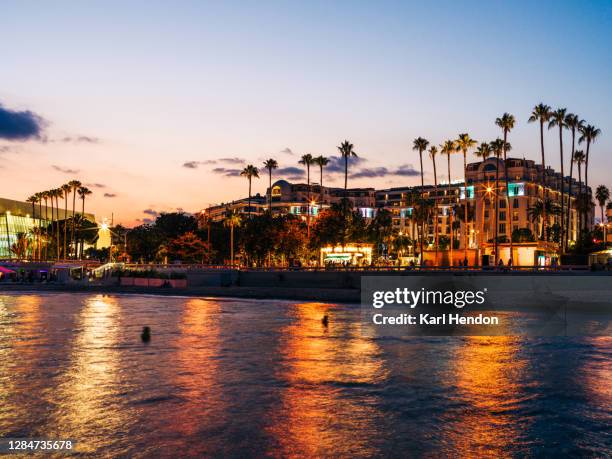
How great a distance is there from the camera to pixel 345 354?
883 inches

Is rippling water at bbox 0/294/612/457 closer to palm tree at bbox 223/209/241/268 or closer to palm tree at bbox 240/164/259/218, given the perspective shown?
palm tree at bbox 223/209/241/268

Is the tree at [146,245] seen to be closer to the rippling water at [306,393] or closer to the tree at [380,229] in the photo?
the tree at [380,229]

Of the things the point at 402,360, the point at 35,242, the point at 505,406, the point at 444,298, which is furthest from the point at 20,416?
the point at 35,242

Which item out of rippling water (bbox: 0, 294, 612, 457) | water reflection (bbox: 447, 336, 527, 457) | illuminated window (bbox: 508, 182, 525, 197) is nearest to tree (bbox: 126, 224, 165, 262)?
illuminated window (bbox: 508, 182, 525, 197)

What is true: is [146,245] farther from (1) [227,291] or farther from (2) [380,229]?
(1) [227,291]

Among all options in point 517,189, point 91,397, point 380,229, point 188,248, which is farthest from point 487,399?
point 517,189

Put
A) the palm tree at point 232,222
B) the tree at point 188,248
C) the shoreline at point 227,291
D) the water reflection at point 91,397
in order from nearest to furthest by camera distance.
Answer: the water reflection at point 91,397, the shoreline at point 227,291, the palm tree at point 232,222, the tree at point 188,248

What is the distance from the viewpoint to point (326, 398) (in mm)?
15016

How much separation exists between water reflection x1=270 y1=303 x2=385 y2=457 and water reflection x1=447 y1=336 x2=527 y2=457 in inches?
67.6

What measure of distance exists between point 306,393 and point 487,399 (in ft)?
14.5

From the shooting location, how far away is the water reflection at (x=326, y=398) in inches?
440

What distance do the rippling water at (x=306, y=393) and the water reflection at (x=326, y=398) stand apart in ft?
0.17

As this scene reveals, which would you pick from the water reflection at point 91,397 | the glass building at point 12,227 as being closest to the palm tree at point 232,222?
the water reflection at point 91,397

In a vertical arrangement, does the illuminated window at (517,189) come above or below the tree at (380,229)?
above
